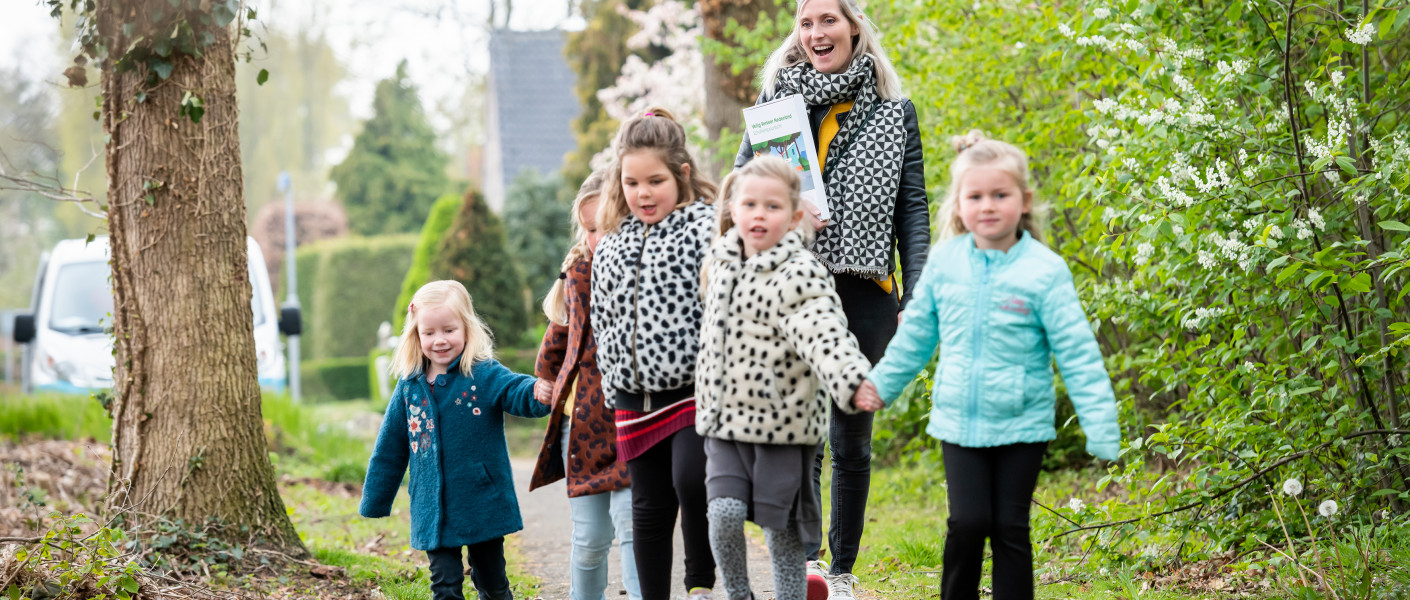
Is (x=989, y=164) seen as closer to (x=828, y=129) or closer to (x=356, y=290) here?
(x=828, y=129)

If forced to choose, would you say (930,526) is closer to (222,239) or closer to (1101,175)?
(1101,175)

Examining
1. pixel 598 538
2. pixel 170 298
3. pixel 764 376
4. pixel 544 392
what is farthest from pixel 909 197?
pixel 170 298

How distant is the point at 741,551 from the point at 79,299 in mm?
11512

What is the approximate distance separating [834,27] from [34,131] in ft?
119

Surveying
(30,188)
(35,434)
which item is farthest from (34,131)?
(30,188)

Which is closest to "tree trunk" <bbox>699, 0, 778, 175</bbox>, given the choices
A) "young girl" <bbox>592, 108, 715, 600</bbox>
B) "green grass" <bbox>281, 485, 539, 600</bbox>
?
"green grass" <bbox>281, 485, 539, 600</bbox>

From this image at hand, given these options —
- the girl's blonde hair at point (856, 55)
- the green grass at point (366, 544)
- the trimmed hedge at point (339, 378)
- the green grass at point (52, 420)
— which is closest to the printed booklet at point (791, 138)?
the girl's blonde hair at point (856, 55)

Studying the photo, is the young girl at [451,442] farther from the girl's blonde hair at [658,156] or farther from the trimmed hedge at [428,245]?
the trimmed hedge at [428,245]

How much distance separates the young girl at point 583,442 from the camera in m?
3.56

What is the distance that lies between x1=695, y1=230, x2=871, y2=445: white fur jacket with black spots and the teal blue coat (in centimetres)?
97

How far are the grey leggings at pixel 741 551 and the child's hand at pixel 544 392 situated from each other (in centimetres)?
81

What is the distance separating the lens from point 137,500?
4645mm

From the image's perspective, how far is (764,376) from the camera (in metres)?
2.97

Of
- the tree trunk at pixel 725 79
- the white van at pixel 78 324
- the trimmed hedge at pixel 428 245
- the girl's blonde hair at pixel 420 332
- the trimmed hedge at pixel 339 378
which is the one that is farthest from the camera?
the trimmed hedge at pixel 339 378
